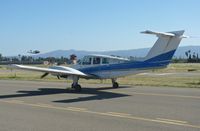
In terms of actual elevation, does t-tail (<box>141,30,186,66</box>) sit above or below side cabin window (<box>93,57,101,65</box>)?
above

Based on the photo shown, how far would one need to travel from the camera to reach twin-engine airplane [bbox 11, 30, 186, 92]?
21.4m

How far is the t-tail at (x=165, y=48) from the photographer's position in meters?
21.3

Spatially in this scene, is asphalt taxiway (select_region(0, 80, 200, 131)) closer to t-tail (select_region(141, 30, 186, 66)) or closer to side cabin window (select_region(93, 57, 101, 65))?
t-tail (select_region(141, 30, 186, 66))

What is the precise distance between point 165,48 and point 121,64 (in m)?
2.61

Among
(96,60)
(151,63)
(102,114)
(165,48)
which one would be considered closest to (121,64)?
(151,63)

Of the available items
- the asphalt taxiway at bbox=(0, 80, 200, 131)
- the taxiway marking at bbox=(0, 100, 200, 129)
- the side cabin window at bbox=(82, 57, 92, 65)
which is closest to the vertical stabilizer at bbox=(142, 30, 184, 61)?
the side cabin window at bbox=(82, 57, 92, 65)

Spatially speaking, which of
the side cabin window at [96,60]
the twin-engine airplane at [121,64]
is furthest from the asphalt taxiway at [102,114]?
the side cabin window at [96,60]

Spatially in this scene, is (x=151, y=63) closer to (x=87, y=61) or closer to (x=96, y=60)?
(x=96, y=60)

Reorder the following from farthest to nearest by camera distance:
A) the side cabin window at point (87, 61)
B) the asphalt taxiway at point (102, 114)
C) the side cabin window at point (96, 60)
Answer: the side cabin window at point (87, 61) → the side cabin window at point (96, 60) → the asphalt taxiway at point (102, 114)

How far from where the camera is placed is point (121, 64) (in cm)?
2216

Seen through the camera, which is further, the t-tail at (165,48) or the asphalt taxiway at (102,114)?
the t-tail at (165,48)

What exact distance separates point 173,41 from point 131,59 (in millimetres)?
2619

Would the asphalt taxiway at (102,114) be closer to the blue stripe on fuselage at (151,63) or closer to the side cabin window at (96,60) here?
the blue stripe on fuselage at (151,63)

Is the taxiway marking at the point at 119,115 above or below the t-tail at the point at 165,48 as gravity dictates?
below
